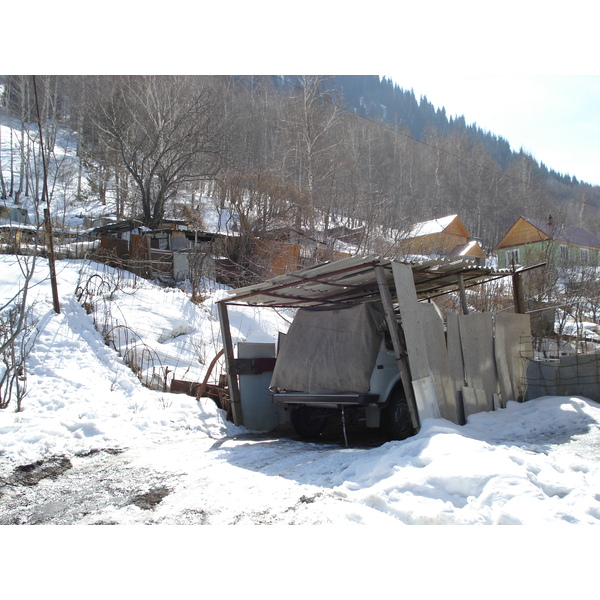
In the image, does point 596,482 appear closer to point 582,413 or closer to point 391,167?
point 582,413

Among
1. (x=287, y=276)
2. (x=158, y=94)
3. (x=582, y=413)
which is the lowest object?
(x=582, y=413)

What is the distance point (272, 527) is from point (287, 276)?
4513mm

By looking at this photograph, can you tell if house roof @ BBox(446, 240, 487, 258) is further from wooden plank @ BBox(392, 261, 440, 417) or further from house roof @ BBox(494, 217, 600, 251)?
wooden plank @ BBox(392, 261, 440, 417)

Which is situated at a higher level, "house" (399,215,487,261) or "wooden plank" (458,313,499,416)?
"house" (399,215,487,261)

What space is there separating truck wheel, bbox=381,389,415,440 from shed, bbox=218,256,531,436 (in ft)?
1.92

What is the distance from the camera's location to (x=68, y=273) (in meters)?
15.0

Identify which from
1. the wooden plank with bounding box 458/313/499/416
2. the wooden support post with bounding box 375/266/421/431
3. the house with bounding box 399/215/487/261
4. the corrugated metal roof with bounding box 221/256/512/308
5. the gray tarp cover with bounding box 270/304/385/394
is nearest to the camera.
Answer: the wooden support post with bounding box 375/266/421/431

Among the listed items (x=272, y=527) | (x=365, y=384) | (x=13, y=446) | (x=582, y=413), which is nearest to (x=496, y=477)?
(x=272, y=527)

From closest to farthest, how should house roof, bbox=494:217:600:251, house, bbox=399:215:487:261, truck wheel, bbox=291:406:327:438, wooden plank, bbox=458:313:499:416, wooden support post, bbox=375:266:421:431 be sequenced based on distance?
wooden support post, bbox=375:266:421:431, wooden plank, bbox=458:313:499:416, truck wheel, bbox=291:406:327:438, house, bbox=399:215:487:261, house roof, bbox=494:217:600:251

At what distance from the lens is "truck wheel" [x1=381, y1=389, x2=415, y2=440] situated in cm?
736

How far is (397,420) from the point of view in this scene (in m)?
7.39

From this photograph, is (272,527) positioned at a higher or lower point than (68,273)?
lower

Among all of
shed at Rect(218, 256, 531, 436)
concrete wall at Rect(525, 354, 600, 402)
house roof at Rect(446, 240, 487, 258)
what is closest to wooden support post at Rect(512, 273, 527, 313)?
shed at Rect(218, 256, 531, 436)

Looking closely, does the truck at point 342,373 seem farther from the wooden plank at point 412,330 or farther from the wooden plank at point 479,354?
the wooden plank at point 479,354
